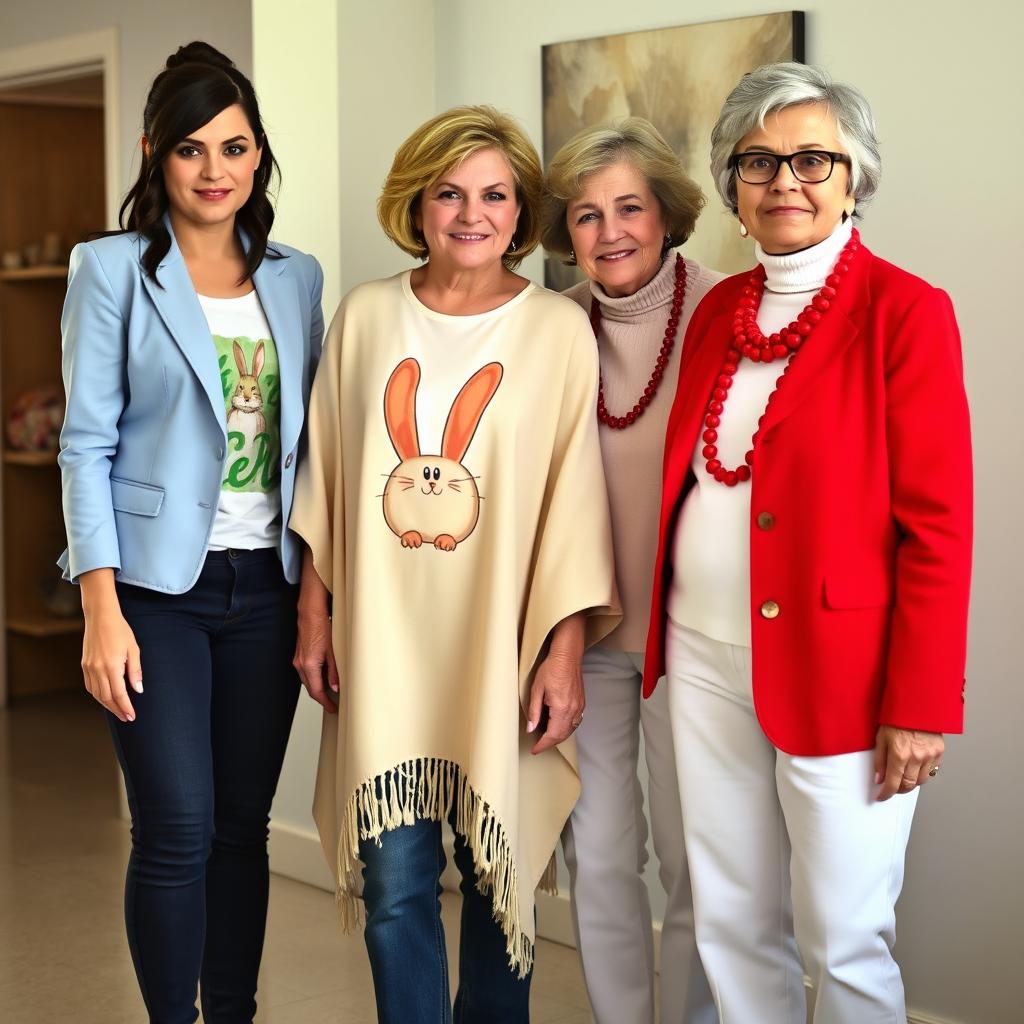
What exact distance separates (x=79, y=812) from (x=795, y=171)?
Result: 3.30 metres

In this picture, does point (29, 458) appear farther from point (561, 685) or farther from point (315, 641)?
point (561, 685)

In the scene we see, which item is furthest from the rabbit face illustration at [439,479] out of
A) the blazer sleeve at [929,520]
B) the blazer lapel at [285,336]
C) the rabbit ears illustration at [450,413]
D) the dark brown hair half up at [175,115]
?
the blazer sleeve at [929,520]

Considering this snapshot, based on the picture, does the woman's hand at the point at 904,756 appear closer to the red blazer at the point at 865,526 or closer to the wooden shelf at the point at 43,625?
the red blazer at the point at 865,526

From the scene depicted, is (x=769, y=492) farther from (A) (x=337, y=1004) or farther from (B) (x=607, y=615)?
(A) (x=337, y=1004)

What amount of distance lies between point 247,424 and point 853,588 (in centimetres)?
99

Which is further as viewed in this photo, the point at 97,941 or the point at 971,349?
the point at 97,941

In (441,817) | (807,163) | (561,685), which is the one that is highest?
(807,163)

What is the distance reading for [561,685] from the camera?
2127 millimetres

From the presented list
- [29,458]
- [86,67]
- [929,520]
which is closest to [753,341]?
[929,520]

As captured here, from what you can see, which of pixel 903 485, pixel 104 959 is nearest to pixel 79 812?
pixel 104 959

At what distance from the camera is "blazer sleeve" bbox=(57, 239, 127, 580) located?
2062 millimetres

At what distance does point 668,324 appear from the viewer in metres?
2.19

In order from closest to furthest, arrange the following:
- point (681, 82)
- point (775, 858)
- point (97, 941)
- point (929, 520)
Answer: point (929, 520) < point (775, 858) < point (681, 82) < point (97, 941)

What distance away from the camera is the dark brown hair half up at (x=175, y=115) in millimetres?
2066
